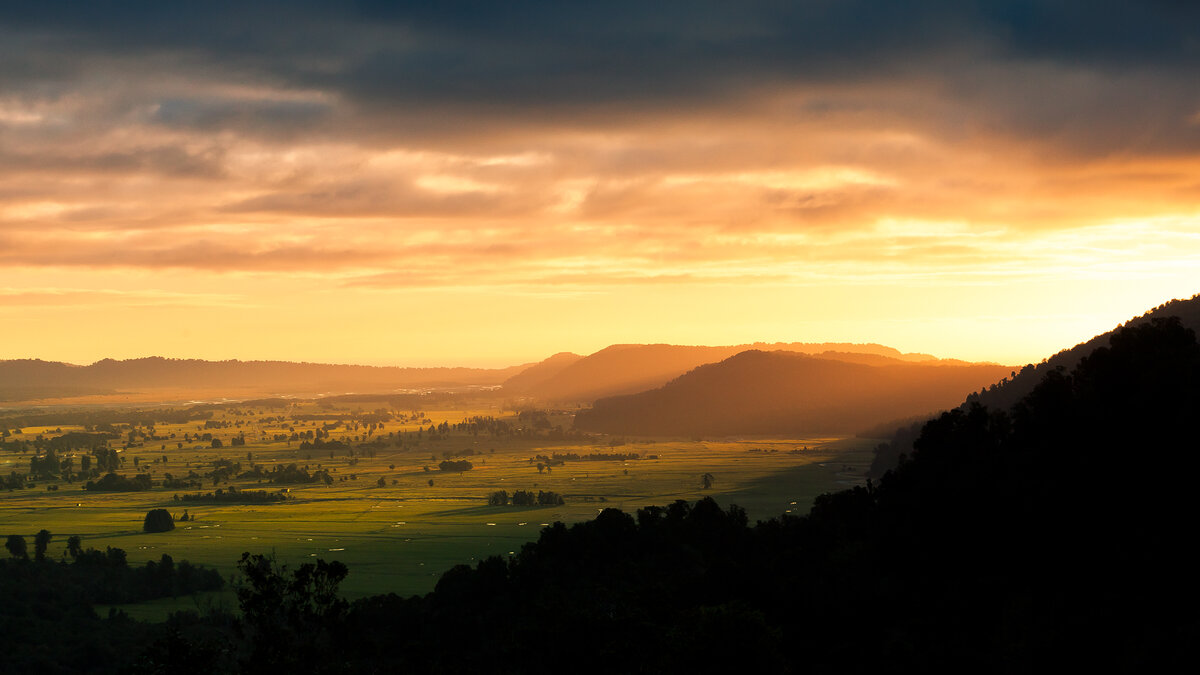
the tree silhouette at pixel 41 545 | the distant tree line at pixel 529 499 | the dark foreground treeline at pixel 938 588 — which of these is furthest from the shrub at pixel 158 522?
the dark foreground treeline at pixel 938 588

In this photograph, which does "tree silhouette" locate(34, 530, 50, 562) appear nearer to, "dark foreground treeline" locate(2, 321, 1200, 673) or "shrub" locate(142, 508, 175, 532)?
"shrub" locate(142, 508, 175, 532)

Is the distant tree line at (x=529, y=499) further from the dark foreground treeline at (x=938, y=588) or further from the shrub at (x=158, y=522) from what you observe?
the dark foreground treeline at (x=938, y=588)

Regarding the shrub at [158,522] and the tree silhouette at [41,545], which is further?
the shrub at [158,522]

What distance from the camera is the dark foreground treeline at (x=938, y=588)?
4369cm

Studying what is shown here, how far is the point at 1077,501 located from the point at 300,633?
41.1m

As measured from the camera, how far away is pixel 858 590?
59531 millimetres

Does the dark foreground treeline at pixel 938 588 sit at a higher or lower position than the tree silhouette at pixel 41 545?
higher

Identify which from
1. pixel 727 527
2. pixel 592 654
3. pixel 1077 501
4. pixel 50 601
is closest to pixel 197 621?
pixel 50 601

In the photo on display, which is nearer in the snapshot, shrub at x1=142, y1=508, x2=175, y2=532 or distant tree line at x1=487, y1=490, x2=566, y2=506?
shrub at x1=142, y1=508, x2=175, y2=532

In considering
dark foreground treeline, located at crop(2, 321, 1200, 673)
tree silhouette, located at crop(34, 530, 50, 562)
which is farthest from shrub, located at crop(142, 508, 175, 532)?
dark foreground treeline, located at crop(2, 321, 1200, 673)

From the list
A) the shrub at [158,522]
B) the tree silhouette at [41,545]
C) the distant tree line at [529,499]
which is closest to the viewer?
the tree silhouette at [41,545]

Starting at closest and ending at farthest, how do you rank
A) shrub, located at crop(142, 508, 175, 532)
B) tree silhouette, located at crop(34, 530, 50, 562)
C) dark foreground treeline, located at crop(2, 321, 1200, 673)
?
dark foreground treeline, located at crop(2, 321, 1200, 673) < tree silhouette, located at crop(34, 530, 50, 562) < shrub, located at crop(142, 508, 175, 532)

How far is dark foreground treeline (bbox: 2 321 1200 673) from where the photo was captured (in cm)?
4369

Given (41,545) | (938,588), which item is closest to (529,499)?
(41,545)
